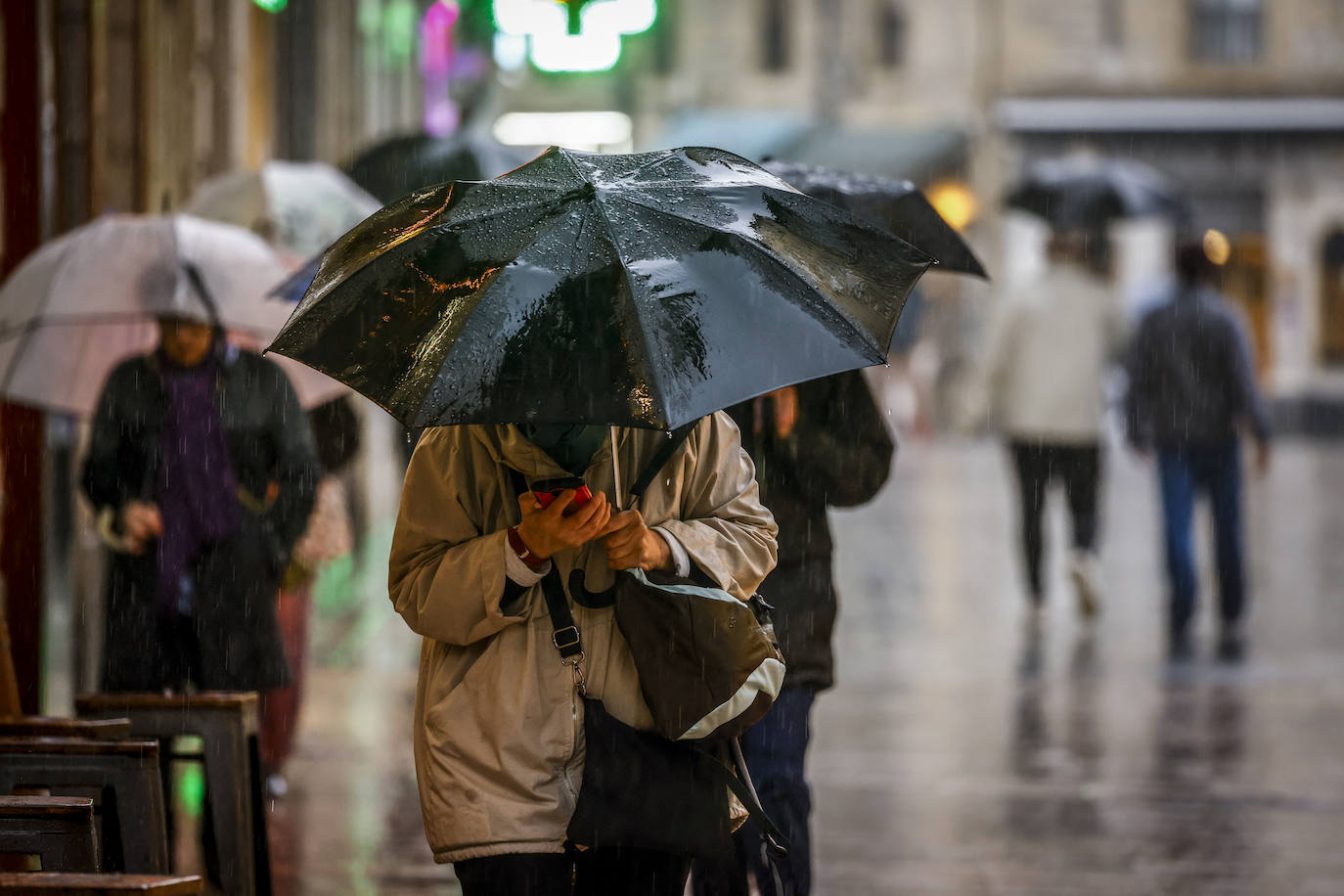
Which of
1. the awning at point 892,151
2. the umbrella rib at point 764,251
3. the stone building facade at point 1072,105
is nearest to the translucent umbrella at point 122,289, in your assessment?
the umbrella rib at point 764,251

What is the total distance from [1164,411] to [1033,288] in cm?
153

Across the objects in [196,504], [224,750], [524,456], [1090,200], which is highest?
[1090,200]

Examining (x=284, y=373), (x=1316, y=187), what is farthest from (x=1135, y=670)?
(x=1316, y=187)

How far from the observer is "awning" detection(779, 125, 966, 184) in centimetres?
3256

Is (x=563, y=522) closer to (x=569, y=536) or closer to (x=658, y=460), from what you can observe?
(x=569, y=536)

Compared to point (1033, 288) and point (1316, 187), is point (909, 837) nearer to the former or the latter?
point (1033, 288)

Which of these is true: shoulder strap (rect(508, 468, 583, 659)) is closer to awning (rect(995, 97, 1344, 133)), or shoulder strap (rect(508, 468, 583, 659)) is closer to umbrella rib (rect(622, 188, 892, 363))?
umbrella rib (rect(622, 188, 892, 363))

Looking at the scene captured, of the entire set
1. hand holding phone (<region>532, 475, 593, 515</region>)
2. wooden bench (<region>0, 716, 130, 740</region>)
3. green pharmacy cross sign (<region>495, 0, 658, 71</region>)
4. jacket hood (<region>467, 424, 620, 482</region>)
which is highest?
green pharmacy cross sign (<region>495, 0, 658, 71</region>)

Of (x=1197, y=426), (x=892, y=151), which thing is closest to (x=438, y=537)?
(x=1197, y=426)

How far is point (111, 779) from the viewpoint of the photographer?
12.4 feet

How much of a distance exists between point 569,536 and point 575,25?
675cm

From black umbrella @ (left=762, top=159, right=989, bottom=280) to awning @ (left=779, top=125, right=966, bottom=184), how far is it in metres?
27.6

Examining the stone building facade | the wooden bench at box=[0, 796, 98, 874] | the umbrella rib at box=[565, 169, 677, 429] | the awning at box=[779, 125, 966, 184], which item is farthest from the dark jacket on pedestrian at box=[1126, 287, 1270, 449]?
the awning at box=[779, 125, 966, 184]

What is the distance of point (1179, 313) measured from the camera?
32.8ft
